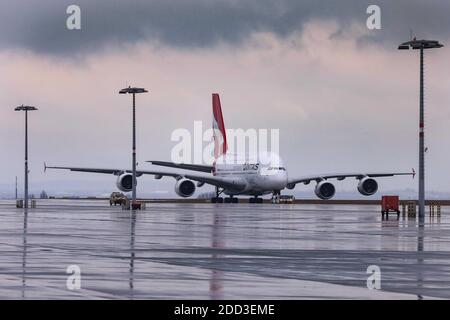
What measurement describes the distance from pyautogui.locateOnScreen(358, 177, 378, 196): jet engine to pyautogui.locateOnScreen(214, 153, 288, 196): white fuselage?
33.9 feet

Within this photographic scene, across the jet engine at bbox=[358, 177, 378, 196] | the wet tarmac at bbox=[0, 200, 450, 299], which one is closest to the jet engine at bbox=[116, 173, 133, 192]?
the jet engine at bbox=[358, 177, 378, 196]

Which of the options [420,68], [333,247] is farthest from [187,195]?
[333,247]

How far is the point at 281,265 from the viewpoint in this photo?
21719mm

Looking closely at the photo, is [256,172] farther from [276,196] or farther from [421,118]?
[421,118]

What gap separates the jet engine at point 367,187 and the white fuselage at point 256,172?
33.9 ft

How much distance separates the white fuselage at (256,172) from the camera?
107 m

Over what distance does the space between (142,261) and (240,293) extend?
23.7 ft

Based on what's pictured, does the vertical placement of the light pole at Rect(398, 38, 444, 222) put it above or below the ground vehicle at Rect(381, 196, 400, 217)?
above

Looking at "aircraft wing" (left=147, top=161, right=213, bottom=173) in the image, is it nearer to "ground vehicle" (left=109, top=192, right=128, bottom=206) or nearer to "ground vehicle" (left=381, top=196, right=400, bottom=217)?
"ground vehicle" (left=109, top=192, right=128, bottom=206)

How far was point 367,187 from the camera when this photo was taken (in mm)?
99562

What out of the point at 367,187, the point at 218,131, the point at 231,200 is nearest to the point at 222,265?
the point at 367,187

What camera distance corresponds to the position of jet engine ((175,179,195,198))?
10206 cm
